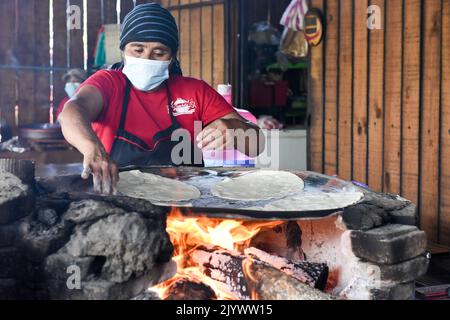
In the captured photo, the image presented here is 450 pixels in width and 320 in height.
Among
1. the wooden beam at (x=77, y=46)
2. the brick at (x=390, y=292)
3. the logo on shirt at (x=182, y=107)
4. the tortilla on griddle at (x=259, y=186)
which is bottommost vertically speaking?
the brick at (x=390, y=292)

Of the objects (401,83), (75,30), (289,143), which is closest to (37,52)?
(75,30)

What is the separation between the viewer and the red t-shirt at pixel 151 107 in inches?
120

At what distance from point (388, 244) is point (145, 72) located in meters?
1.67

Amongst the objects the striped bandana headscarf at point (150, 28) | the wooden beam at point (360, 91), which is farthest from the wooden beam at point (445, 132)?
the striped bandana headscarf at point (150, 28)

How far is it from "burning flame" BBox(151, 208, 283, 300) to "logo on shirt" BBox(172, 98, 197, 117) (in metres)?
1.18

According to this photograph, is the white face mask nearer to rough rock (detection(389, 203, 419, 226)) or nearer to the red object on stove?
rough rock (detection(389, 203, 419, 226))

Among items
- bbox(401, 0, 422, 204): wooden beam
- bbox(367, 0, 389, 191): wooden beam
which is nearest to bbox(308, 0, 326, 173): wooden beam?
bbox(367, 0, 389, 191): wooden beam

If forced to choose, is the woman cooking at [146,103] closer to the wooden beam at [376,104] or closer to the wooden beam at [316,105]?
the wooden beam at [376,104]

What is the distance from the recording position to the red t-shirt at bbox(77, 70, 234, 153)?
304 cm

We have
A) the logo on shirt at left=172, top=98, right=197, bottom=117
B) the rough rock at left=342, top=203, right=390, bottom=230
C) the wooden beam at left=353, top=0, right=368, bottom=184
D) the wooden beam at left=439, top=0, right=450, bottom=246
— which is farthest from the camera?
the wooden beam at left=353, top=0, right=368, bottom=184

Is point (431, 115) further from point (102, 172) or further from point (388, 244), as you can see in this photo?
point (102, 172)

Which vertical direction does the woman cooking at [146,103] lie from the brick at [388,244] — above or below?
above

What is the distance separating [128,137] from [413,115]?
2.41 meters

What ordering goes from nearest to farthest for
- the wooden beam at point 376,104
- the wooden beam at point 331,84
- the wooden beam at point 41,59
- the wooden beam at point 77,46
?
the wooden beam at point 376,104
the wooden beam at point 331,84
the wooden beam at point 41,59
the wooden beam at point 77,46
